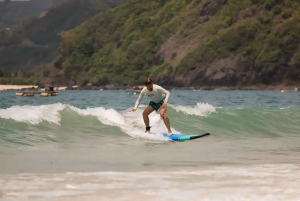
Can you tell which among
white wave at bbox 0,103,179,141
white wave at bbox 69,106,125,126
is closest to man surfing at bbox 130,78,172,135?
white wave at bbox 0,103,179,141

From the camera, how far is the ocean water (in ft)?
33.0

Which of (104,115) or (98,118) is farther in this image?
(104,115)

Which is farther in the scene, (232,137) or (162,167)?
(232,137)

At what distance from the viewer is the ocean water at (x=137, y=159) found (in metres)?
10.0

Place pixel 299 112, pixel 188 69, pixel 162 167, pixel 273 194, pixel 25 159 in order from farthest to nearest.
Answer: pixel 188 69 → pixel 299 112 → pixel 25 159 → pixel 162 167 → pixel 273 194

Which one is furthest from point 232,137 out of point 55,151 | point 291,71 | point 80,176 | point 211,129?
point 291,71

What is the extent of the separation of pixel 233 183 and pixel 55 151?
652 cm

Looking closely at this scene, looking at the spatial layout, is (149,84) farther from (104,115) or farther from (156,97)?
(104,115)

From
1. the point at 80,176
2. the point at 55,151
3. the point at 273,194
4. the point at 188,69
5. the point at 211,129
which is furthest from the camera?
the point at 188,69

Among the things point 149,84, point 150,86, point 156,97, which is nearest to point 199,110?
point 156,97

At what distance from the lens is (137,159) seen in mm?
14492

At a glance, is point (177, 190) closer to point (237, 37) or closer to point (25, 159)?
point (25, 159)

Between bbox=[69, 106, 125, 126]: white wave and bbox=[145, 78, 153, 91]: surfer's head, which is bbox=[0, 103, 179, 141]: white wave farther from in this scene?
bbox=[145, 78, 153, 91]: surfer's head

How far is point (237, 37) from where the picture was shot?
194 meters
